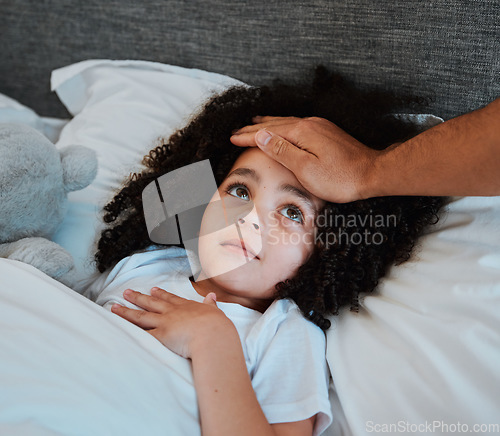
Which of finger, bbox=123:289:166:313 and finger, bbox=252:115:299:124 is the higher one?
finger, bbox=252:115:299:124

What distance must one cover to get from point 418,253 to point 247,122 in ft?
1.50

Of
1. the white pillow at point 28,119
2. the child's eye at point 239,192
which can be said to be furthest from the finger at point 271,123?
the white pillow at point 28,119

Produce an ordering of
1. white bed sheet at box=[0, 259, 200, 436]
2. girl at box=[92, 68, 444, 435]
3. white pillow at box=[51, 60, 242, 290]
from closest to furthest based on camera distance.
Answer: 1. white bed sheet at box=[0, 259, 200, 436]
2. girl at box=[92, 68, 444, 435]
3. white pillow at box=[51, 60, 242, 290]


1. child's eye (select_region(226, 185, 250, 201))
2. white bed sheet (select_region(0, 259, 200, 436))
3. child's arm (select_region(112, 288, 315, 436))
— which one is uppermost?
child's eye (select_region(226, 185, 250, 201))

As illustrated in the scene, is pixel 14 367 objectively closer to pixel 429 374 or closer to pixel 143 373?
pixel 143 373

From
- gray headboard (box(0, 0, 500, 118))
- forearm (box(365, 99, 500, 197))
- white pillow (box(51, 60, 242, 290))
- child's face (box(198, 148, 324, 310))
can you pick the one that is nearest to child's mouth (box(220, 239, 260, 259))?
child's face (box(198, 148, 324, 310))

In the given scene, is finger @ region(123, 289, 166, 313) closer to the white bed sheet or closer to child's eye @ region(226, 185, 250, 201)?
the white bed sheet

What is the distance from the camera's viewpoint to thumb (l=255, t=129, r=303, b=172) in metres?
0.81

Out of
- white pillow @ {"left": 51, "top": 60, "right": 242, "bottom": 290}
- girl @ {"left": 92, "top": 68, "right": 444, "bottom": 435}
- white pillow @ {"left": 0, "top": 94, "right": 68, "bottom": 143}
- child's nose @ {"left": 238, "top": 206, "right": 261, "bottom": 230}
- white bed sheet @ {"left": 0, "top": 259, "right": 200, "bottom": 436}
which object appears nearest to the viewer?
white bed sheet @ {"left": 0, "top": 259, "right": 200, "bottom": 436}

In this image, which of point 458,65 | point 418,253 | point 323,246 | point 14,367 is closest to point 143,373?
point 14,367

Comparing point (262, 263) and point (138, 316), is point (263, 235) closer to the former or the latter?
point (262, 263)

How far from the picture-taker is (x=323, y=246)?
867 mm

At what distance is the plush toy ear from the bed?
154mm

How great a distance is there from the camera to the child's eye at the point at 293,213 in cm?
84
